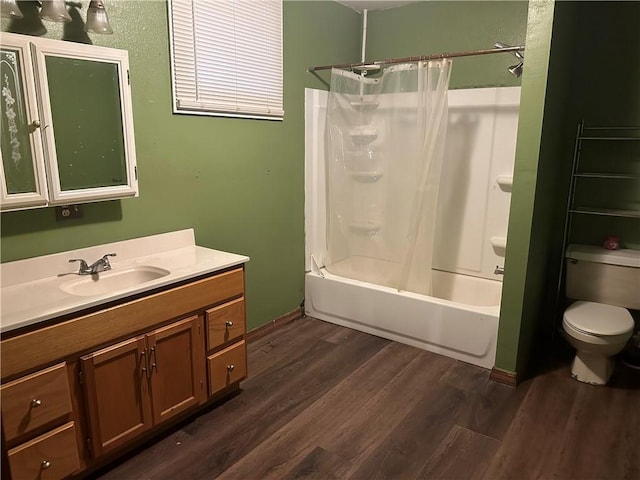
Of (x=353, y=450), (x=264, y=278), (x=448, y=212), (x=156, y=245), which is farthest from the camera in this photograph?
(x=448, y=212)

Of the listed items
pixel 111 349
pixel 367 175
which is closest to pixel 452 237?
pixel 367 175

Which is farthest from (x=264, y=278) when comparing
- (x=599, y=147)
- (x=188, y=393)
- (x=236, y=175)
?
(x=599, y=147)

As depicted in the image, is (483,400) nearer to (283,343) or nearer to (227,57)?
(283,343)

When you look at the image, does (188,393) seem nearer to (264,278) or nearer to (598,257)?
(264,278)

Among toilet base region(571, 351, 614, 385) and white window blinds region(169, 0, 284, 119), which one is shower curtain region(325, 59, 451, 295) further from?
toilet base region(571, 351, 614, 385)

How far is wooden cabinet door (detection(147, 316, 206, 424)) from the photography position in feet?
6.35

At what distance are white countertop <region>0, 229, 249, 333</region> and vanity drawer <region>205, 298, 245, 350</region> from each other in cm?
21

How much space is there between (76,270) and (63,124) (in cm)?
64

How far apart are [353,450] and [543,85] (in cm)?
195

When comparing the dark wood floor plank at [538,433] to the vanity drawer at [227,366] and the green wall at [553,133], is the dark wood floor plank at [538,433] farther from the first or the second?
the vanity drawer at [227,366]

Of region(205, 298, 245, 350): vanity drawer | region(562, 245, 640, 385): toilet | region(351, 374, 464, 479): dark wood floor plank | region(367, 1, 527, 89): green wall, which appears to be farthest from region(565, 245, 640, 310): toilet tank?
region(205, 298, 245, 350): vanity drawer

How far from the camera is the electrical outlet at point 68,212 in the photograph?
198cm

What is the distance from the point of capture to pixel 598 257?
2.75 metres

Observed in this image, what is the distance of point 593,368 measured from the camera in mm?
2564
